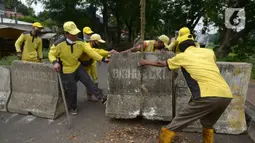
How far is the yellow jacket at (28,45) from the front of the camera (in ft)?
18.8

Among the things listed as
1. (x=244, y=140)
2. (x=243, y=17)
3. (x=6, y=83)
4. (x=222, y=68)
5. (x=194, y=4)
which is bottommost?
(x=244, y=140)

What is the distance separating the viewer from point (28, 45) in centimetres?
576

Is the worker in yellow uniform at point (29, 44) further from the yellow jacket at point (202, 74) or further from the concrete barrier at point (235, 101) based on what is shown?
the concrete barrier at point (235, 101)

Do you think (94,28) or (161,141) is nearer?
→ (161,141)

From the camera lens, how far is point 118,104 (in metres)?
4.13

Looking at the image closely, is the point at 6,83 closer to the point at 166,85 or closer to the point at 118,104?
the point at 118,104

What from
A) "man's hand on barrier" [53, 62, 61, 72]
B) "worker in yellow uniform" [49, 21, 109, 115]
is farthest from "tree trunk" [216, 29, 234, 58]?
"man's hand on barrier" [53, 62, 61, 72]

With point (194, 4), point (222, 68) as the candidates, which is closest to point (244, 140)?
point (222, 68)

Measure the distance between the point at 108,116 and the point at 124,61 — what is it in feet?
3.56

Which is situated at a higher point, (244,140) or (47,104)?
(47,104)
